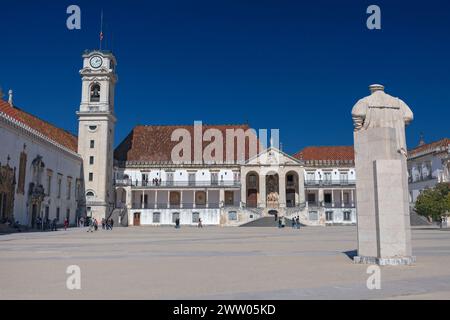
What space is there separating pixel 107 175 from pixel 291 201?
26051 millimetres

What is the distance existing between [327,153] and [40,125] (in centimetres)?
4162

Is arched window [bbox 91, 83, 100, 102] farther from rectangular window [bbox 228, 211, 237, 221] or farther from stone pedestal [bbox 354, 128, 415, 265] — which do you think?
stone pedestal [bbox 354, 128, 415, 265]

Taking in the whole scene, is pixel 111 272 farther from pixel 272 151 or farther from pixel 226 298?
pixel 272 151

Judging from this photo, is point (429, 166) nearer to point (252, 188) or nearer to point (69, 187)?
point (252, 188)

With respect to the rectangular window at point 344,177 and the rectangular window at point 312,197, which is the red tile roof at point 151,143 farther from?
the rectangular window at point 344,177

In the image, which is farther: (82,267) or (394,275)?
(82,267)

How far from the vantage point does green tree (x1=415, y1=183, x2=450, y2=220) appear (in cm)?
4014

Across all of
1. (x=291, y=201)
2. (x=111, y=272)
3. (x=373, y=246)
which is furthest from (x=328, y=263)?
(x=291, y=201)

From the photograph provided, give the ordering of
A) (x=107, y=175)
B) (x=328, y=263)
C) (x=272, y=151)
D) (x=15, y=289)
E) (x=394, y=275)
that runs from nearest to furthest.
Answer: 1. (x=15, y=289)
2. (x=394, y=275)
3. (x=328, y=263)
4. (x=107, y=175)
5. (x=272, y=151)

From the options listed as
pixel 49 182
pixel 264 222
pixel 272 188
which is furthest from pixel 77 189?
pixel 272 188

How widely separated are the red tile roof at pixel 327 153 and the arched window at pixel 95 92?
104ft

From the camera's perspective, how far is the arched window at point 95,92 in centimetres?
5960

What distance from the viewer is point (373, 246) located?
11633mm

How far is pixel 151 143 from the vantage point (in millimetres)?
69812
